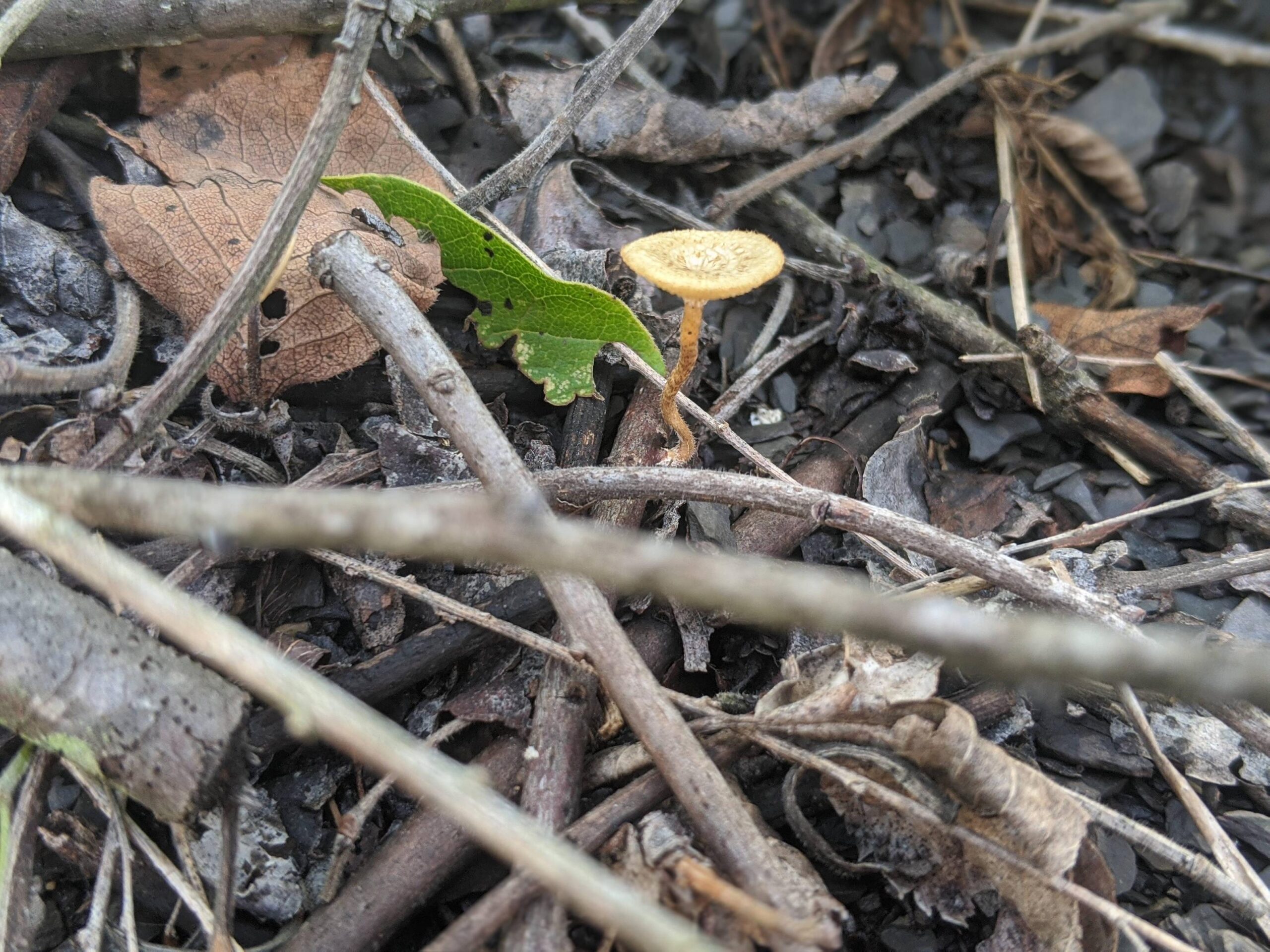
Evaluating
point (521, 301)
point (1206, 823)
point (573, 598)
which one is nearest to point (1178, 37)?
point (521, 301)

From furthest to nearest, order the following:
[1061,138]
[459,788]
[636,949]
Answer: [1061,138], [636,949], [459,788]

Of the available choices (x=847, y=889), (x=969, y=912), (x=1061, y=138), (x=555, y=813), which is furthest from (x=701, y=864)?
(x=1061, y=138)

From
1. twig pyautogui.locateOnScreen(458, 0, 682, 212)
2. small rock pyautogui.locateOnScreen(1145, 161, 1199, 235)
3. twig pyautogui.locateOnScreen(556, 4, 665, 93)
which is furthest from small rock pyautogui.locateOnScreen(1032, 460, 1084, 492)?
twig pyautogui.locateOnScreen(556, 4, 665, 93)

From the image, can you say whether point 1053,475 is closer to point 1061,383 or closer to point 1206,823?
point 1061,383

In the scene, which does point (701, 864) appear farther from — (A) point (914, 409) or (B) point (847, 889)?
(A) point (914, 409)

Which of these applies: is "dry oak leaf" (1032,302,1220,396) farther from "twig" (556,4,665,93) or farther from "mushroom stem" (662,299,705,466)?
"twig" (556,4,665,93)

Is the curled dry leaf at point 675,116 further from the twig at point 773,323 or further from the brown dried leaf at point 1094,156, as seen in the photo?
the brown dried leaf at point 1094,156
